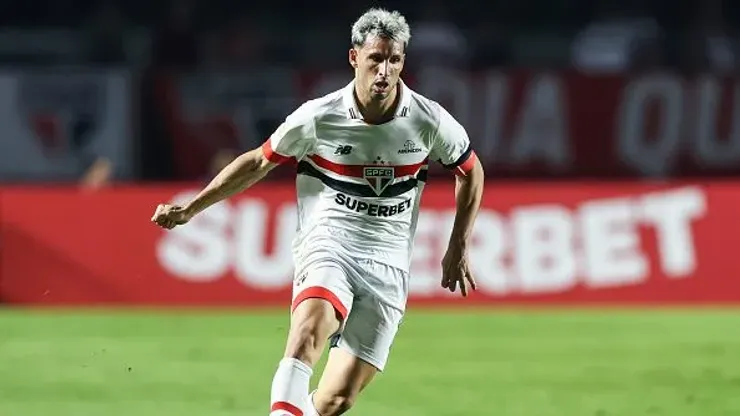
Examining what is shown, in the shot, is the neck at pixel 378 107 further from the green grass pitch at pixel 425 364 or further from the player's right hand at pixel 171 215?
the green grass pitch at pixel 425 364

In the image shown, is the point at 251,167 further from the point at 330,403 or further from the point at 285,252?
the point at 285,252

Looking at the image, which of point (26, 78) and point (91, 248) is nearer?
point (91, 248)

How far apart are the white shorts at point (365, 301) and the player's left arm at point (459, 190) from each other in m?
0.23

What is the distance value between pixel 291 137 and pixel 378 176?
0.44 meters

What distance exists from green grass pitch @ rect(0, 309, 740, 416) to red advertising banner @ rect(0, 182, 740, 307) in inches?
16.5

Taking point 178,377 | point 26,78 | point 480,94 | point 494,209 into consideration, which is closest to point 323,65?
point 480,94

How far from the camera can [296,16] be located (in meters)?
24.2

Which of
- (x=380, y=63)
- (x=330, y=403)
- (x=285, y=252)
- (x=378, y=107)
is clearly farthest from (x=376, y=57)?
(x=285, y=252)

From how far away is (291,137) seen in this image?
7.53m

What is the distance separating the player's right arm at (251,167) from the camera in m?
7.52

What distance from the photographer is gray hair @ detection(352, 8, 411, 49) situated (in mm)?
7316

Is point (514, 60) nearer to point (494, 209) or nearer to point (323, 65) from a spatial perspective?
point (323, 65)

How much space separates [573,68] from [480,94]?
1455 millimetres

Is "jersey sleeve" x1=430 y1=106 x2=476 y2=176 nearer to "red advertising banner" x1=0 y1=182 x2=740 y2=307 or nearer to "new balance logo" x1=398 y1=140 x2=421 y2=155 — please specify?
"new balance logo" x1=398 y1=140 x2=421 y2=155
